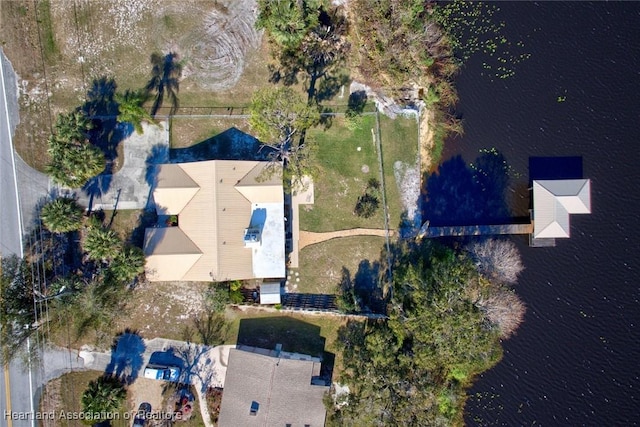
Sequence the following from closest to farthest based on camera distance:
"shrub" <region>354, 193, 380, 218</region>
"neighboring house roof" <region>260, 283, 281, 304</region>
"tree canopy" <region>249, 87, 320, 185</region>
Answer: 1. "tree canopy" <region>249, 87, 320, 185</region>
2. "neighboring house roof" <region>260, 283, 281, 304</region>
3. "shrub" <region>354, 193, 380, 218</region>

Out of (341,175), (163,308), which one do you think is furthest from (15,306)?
(341,175)

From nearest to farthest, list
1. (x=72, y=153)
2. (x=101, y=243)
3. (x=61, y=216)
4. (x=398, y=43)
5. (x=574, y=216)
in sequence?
(x=72, y=153) → (x=101, y=243) → (x=61, y=216) → (x=398, y=43) → (x=574, y=216)

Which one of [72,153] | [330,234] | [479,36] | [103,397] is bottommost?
[103,397]

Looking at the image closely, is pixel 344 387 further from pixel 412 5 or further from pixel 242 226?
pixel 412 5

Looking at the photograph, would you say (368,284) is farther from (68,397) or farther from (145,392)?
(68,397)

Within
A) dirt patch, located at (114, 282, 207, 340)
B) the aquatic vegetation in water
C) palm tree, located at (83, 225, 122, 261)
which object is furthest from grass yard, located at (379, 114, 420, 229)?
palm tree, located at (83, 225, 122, 261)

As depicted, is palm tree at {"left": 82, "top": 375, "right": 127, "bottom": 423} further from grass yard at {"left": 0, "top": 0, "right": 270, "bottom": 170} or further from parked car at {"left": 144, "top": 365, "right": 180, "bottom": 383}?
grass yard at {"left": 0, "top": 0, "right": 270, "bottom": 170}
